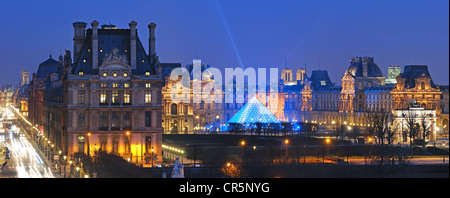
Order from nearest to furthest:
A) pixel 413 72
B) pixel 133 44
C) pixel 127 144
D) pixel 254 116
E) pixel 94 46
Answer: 1. pixel 127 144
2. pixel 94 46
3. pixel 133 44
4. pixel 413 72
5. pixel 254 116

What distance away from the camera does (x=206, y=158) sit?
81.2m

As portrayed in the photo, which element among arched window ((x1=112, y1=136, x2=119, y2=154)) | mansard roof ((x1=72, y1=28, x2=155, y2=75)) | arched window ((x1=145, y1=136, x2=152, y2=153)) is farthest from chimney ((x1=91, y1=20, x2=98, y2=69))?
arched window ((x1=145, y1=136, x2=152, y2=153))

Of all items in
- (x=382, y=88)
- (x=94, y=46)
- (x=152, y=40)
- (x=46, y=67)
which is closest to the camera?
(x=94, y=46)

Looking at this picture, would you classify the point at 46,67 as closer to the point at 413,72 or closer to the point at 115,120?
the point at 413,72

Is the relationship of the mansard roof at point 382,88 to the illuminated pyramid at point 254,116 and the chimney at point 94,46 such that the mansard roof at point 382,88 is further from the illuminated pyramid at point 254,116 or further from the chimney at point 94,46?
the chimney at point 94,46

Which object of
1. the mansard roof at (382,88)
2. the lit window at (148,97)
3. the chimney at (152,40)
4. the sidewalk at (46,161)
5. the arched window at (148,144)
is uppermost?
the chimney at (152,40)

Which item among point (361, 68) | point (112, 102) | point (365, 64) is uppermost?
point (365, 64)

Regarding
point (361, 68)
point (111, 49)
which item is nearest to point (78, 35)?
point (111, 49)

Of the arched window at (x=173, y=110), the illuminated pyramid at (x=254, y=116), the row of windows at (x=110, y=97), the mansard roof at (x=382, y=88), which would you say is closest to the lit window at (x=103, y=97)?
the row of windows at (x=110, y=97)

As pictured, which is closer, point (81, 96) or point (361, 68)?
point (81, 96)

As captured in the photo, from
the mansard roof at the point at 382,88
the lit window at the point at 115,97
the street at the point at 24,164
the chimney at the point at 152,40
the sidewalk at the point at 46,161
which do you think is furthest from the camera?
the mansard roof at the point at 382,88

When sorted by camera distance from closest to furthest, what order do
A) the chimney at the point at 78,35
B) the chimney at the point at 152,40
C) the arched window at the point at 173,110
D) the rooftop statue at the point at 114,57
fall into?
1. the rooftop statue at the point at 114,57
2. the chimney at the point at 152,40
3. the chimney at the point at 78,35
4. the arched window at the point at 173,110

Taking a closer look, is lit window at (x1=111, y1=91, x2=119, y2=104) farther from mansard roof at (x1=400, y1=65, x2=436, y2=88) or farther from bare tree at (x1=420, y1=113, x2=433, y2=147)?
mansard roof at (x1=400, y1=65, x2=436, y2=88)
